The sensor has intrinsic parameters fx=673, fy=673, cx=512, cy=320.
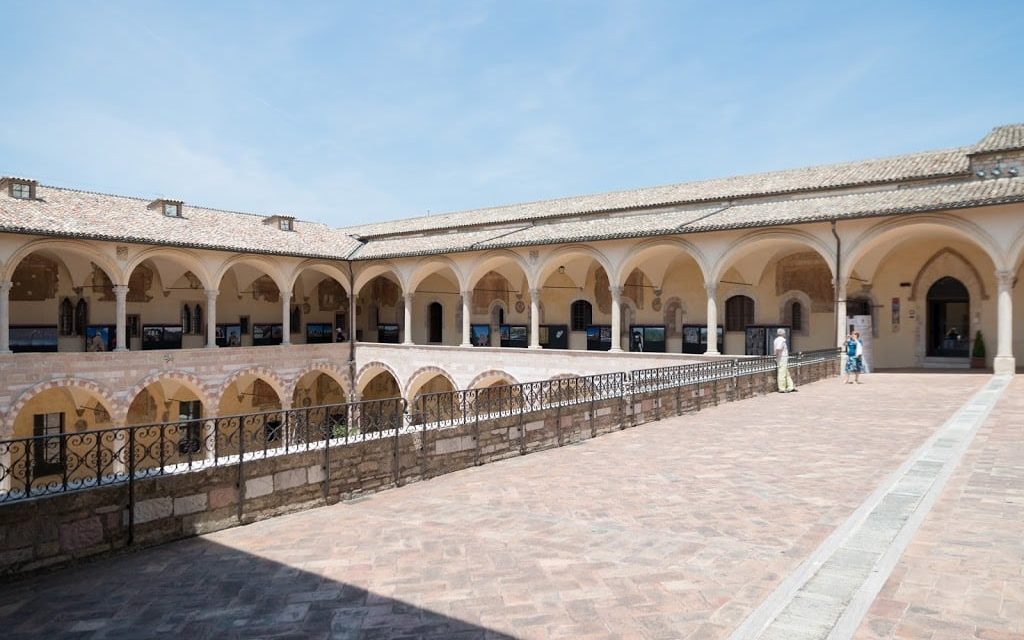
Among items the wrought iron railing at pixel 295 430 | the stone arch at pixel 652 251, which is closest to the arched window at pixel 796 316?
the stone arch at pixel 652 251

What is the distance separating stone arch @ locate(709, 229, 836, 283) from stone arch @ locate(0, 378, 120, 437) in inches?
691

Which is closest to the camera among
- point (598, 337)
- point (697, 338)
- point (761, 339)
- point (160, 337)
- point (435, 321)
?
point (761, 339)

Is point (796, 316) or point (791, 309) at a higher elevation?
point (791, 309)

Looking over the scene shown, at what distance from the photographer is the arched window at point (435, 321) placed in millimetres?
30859

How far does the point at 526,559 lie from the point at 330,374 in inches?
919

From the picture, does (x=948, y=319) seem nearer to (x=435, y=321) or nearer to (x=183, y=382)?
(x=435, y=321)

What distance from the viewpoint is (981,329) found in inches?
767

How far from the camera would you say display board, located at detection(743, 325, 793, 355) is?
71.5ft

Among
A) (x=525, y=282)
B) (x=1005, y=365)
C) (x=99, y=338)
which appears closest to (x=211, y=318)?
(x=99, y=338)

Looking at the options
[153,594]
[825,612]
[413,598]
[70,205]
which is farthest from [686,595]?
[70,205]

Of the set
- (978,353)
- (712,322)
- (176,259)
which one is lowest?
(978,353)

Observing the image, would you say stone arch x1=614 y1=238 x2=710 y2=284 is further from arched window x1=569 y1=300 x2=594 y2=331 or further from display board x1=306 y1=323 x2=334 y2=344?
display board x1=306 y1=323 x2=334 y2=344

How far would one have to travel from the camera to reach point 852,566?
4.34 metres

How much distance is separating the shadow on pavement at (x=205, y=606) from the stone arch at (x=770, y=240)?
16.4 meters
